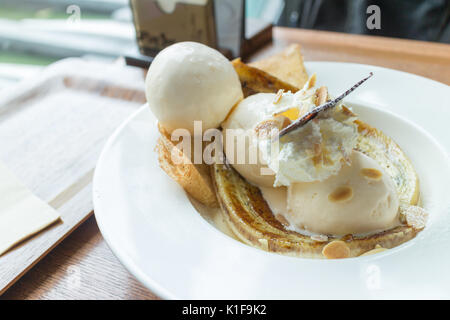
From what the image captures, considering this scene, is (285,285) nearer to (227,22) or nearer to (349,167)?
(349,167)

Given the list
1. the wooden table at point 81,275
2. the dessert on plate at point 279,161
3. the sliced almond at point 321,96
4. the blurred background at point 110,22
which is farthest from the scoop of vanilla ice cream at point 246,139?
the blurred background at point 110,22

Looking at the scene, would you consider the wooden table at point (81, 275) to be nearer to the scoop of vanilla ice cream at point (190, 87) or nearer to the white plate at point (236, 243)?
the white plate at point (236, 243)

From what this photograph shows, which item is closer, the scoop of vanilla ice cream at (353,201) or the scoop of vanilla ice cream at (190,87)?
the scoop of vanilla ice cream at (353,201)

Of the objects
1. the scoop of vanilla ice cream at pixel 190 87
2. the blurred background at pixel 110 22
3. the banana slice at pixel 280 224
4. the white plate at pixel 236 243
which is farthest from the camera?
the blurred background at pixel 110 22

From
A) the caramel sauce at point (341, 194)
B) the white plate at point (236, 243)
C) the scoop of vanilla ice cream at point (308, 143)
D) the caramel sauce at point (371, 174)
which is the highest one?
the scoop of vanilla ice cream at point (308, 143)

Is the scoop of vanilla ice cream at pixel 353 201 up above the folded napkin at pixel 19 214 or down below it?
above

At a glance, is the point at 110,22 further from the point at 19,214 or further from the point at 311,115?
the point at 311,115
